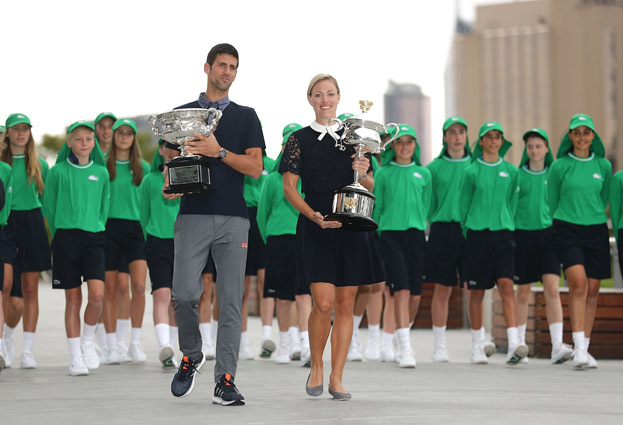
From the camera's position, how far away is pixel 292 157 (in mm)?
7590

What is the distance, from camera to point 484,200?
11.0 metres

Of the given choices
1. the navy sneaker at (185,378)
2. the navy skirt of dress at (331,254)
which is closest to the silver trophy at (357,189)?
the navy skirt of dress at (331,254)

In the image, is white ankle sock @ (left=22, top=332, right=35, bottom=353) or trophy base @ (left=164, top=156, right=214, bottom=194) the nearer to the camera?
trophy base @ (left=164, top=156, right=214, bottom=194)

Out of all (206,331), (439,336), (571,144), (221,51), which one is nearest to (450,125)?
(571,144)

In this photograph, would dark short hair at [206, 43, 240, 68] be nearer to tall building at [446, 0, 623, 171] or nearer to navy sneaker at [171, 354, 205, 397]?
navy sneaker at [171, 354, 205, 397]

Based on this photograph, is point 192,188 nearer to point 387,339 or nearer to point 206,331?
point 206,331

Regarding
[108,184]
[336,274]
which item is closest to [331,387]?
[336,274]

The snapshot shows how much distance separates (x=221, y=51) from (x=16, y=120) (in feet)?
12.2

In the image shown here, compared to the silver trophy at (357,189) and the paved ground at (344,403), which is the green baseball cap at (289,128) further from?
the silver trophy at (357,189)

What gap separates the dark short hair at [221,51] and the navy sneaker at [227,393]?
2152mm

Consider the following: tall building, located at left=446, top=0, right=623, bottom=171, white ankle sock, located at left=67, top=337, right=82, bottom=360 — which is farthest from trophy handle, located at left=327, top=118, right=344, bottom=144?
tall building, located at left=446, top=0, right=623, bottom=171

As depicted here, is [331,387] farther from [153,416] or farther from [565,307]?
[565,307]

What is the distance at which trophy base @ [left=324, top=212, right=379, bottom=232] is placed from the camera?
7160mm

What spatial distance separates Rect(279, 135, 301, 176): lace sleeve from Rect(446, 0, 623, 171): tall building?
159465 mm
